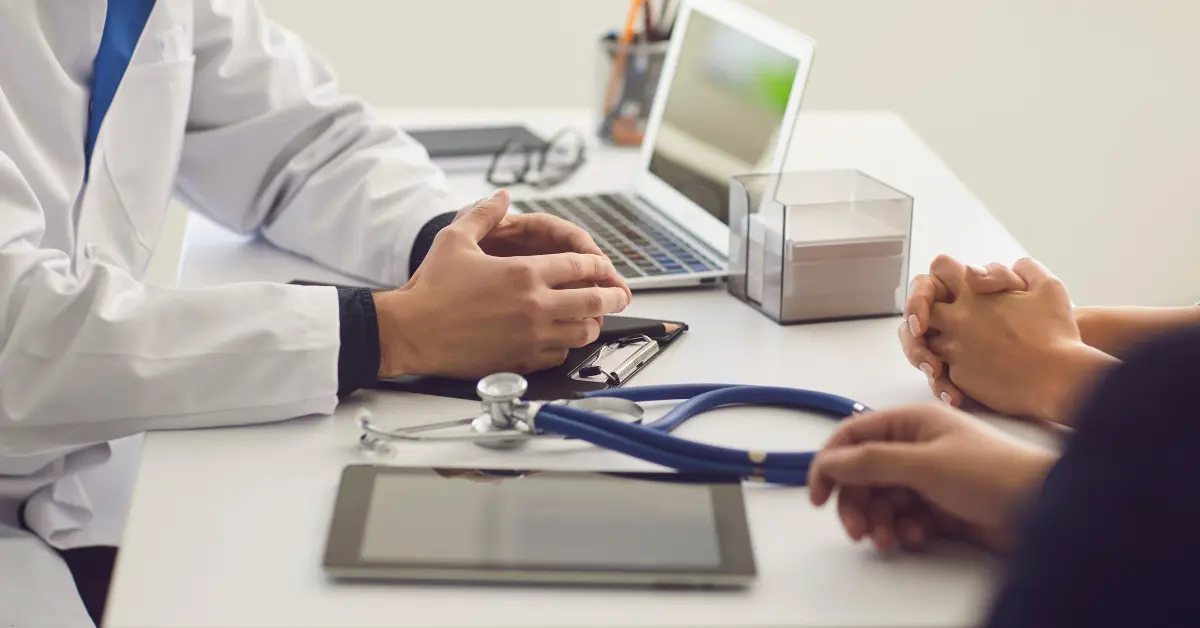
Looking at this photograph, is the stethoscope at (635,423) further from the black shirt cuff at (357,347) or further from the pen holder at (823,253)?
the pen holder at (823,253)

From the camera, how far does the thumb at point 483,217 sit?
3.50 feet

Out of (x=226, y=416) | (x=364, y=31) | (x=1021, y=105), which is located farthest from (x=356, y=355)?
(x=1021, y=105)

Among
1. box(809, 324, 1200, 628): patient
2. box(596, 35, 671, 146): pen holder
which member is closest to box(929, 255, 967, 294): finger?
box(809, 324, 1200, 628): patient

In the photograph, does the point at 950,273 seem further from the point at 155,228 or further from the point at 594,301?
the point at 155,228

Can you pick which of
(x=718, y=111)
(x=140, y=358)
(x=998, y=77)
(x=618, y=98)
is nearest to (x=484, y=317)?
(x=140, y=358)

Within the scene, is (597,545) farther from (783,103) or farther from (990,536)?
(783,103)

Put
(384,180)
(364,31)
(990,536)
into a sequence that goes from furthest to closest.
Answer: (364,31) < (384,180) < (990,536)

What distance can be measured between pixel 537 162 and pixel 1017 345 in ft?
2.76

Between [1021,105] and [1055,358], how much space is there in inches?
71.5

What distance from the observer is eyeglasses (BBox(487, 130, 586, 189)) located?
1596 millimetres

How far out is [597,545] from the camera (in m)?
0.76

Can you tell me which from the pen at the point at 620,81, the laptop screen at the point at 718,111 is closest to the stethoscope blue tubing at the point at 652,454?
the laptop screen at the point at 718,111

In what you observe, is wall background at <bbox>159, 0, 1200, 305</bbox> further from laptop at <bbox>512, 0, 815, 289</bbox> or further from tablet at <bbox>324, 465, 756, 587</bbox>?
tablet at <bbox>324, 465, 756, 587</bbox>

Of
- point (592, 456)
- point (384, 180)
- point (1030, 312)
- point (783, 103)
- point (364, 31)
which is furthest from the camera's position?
point (364, 31)
